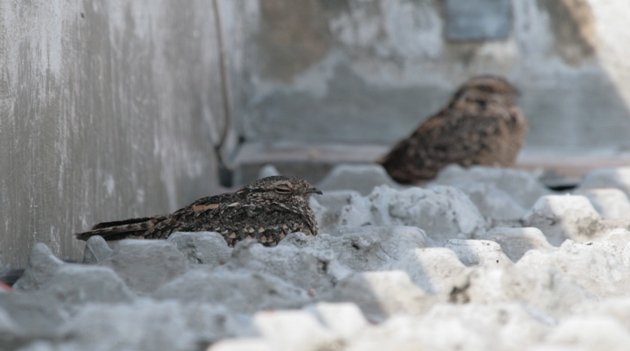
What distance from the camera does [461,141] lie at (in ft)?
25.1

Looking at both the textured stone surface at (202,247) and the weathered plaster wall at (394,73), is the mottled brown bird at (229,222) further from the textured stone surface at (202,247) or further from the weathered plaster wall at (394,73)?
the weathered plaster wall at (394,73)

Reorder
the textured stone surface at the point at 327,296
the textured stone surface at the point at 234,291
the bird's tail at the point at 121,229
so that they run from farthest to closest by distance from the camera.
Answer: the bird's tail at the point at 121,229 → the textured stone surface at the point at 234,291 → the textured stone surface at the point at 327,296

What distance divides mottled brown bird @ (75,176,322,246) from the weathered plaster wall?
4.93 metres

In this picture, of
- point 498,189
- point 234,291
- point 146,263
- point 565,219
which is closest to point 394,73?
point 498,189

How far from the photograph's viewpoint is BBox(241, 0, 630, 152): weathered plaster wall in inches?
350

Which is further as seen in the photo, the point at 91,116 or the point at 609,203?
the point at 609,203

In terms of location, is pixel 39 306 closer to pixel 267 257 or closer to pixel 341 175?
pixel 267 257

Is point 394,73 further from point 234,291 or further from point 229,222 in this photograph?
point 234,291

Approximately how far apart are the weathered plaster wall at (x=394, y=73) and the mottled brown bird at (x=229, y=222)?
4.93 meters

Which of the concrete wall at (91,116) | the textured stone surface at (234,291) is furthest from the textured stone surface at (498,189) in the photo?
the textured stone surface at (234,291)

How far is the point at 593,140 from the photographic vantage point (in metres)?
8.92

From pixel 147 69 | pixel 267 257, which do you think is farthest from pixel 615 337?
pixel 147 69

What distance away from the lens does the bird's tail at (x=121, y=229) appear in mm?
3525

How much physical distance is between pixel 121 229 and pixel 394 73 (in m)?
5.56
